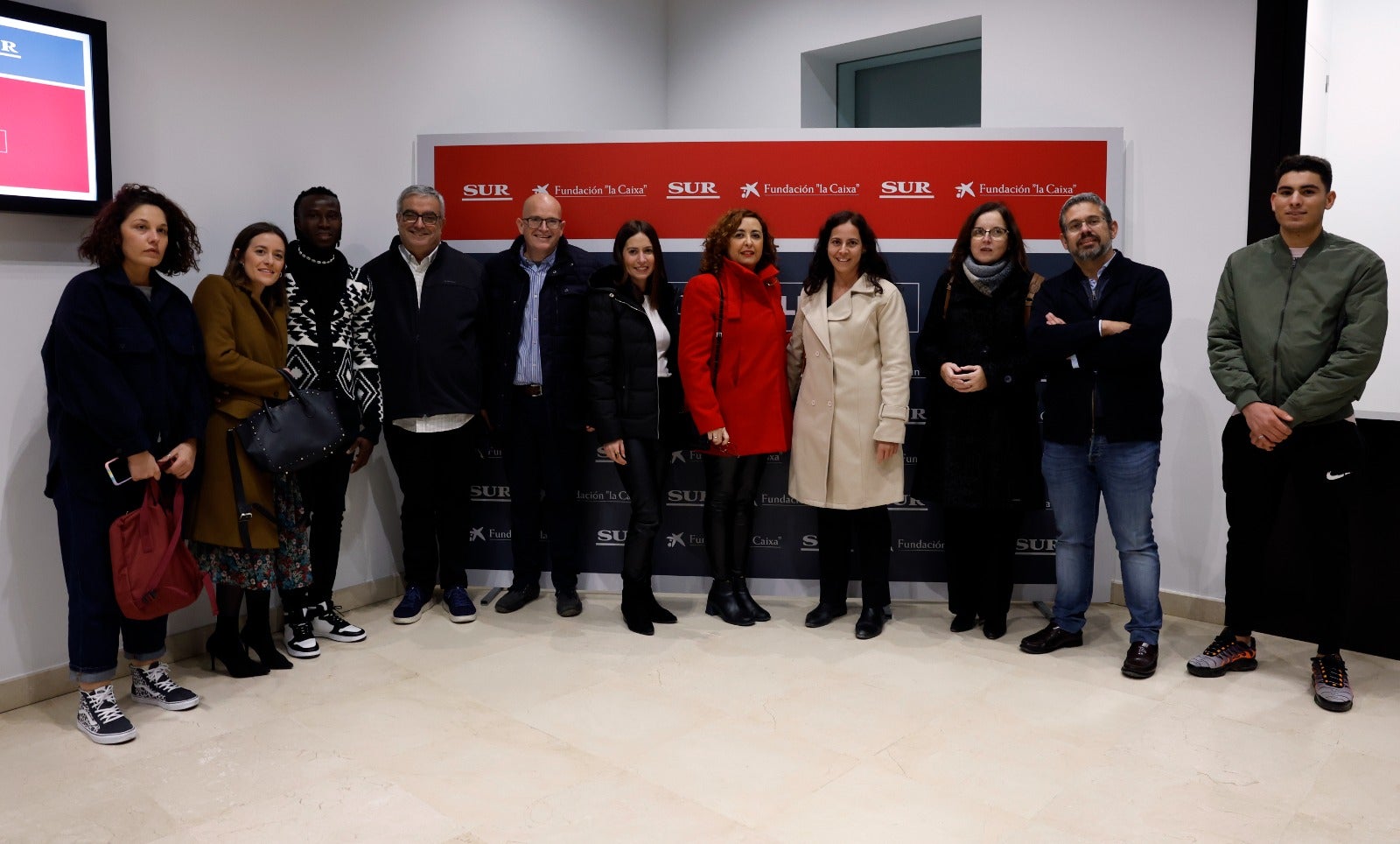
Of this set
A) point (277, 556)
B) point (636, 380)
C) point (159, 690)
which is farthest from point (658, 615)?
point (159, 690)

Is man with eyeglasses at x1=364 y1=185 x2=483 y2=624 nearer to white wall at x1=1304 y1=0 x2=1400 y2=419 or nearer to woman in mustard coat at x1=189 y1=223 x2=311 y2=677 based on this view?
woman in mustard coat at x1=189 y1=223 x2=311 y2=677

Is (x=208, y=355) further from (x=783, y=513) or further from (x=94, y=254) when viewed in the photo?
(x=783, y=513)

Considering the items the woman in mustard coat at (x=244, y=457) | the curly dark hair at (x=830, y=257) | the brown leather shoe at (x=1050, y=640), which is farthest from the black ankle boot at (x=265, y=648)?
the brown leather shoe at (x=1050, y=640)

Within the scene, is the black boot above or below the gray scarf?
below

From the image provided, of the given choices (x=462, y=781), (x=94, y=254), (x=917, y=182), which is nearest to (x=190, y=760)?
(x=462, y=781)

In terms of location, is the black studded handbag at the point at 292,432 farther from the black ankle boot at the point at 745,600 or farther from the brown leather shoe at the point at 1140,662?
the brown leather shoe at the point at 1140,662

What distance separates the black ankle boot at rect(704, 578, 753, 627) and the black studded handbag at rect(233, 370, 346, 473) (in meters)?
1.61

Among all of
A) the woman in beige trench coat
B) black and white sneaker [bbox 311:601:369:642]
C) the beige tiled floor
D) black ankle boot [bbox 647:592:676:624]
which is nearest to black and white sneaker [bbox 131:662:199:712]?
the beige tiled floor

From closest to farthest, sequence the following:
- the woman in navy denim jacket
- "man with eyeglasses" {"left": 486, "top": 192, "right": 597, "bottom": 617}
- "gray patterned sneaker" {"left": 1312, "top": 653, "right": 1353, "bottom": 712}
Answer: the woman in navy denim jacket → "gray patterned sneaker" {"left": 1312, "top": 653, "right": 1353, "bottom": 712} → "man with eyeglasses" {"left": 486, "top": 192, "right": 597, "bottom": 617}

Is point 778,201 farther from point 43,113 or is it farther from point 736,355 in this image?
point 43,113

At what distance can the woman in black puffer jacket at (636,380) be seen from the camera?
3.79 m

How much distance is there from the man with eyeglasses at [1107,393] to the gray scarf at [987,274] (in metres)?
0.18

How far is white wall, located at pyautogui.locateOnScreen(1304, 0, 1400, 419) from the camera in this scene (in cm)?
368

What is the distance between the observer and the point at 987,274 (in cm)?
368
